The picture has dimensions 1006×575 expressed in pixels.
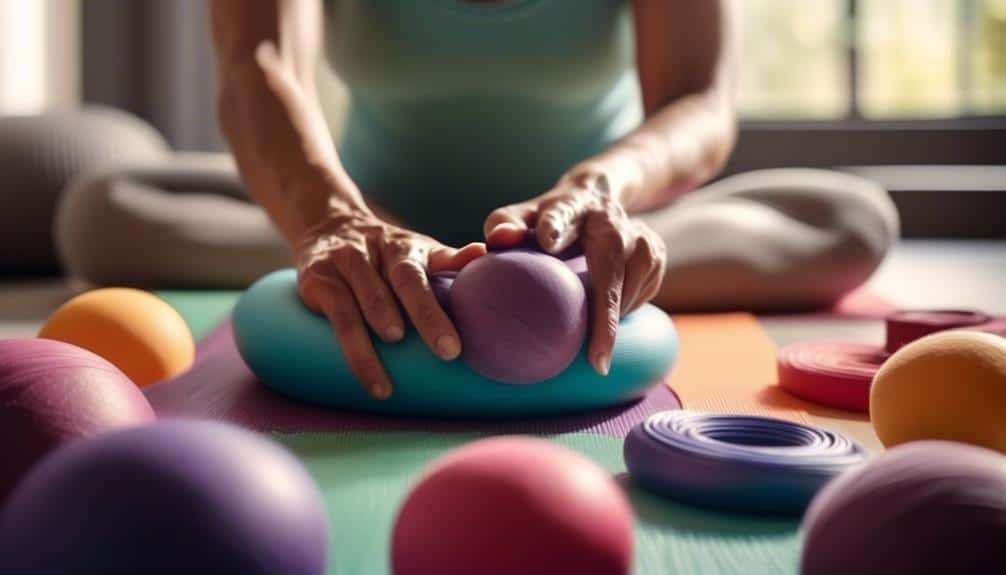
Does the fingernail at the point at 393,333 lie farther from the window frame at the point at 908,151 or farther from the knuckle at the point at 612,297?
the window frame at the point at 908,151

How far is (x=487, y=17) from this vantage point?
208 centimetres

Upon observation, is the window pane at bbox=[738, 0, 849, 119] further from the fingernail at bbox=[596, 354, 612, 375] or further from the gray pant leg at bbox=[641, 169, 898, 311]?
the fingernail at bbox=[596, 354, 612, 375]

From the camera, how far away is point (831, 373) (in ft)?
4.95

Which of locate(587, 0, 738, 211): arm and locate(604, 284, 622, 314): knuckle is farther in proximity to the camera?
locate(587, 0, 738, 211): arm

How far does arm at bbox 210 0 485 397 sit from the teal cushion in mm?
34

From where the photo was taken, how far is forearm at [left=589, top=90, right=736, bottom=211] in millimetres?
1709

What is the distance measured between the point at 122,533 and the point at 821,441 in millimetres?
743

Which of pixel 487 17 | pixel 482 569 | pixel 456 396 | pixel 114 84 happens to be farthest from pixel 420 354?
pixel 114 84

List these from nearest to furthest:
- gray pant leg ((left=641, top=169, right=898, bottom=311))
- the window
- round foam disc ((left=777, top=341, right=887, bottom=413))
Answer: round foam disc ((left=777, top=341, right=887, bottom=413)), gray pant leg ((left=641, top=169, right=898, bottom=311)), the window

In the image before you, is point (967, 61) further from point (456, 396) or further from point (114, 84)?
point (456, 396)

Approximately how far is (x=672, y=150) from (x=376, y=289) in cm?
71

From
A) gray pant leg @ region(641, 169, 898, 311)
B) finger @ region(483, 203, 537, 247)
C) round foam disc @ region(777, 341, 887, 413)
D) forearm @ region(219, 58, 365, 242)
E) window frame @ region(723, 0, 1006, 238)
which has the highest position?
forearm @ region(219, 58, 365, 242)

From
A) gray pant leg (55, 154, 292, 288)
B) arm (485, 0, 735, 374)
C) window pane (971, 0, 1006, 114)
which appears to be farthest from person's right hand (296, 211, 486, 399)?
window pane (971, 0, 1006, 114)

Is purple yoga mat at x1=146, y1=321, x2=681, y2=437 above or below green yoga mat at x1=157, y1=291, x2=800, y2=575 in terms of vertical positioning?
below
